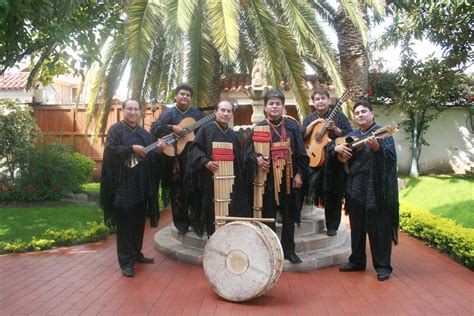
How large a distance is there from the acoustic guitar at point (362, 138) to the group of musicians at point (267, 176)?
0.08 ft

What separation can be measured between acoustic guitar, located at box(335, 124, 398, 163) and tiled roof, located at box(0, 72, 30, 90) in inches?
490

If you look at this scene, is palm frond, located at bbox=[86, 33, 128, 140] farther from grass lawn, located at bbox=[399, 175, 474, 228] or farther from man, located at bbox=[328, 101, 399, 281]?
grass lawn, located at bbox=[399, 175, 474, 228]

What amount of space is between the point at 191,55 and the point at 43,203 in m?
4.83

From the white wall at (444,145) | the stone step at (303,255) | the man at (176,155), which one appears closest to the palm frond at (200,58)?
the man at (176,155)

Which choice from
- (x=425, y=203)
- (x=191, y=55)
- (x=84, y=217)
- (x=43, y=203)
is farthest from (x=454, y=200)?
(x=43, y=203)

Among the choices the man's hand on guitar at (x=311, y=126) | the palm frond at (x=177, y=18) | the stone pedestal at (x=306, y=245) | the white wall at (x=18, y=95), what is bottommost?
the stone pedestal at (x=306, y=245)

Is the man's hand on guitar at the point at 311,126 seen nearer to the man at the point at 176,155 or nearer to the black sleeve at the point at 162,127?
the man at the point at 176,155

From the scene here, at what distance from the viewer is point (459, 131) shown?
14.3m

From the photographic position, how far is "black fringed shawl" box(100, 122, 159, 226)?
5.29m

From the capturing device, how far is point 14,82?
51.1 feet

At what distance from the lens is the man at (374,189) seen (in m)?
5.07

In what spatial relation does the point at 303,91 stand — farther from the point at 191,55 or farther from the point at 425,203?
the point at 425,203

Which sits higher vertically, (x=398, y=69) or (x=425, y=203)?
(x=398, y=69)

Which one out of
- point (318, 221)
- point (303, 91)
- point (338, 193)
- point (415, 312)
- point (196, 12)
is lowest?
point (415, 312)
